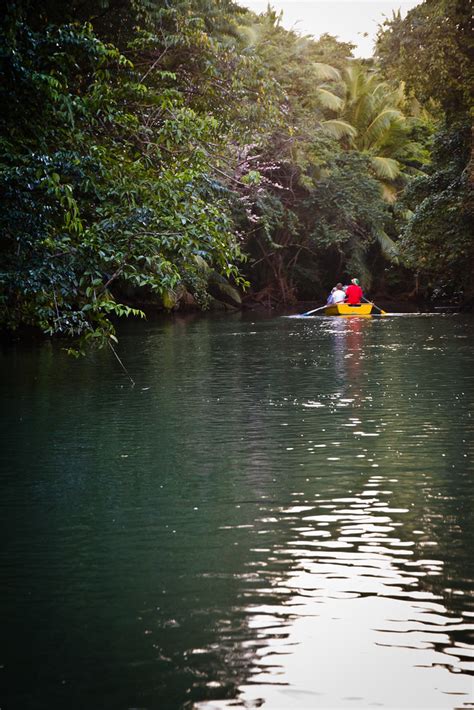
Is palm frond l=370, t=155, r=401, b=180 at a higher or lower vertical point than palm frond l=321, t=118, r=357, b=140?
lower

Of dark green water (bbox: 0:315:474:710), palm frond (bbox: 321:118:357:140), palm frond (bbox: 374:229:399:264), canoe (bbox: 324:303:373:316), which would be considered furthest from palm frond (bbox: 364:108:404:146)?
dark green water (bbox: 0:315:474:710)

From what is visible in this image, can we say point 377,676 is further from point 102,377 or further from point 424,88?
point 424,88

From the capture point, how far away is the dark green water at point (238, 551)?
4.25 meters

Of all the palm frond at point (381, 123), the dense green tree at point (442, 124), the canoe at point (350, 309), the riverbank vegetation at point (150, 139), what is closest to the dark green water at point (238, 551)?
the riverbank vegetation at point (150, 139)

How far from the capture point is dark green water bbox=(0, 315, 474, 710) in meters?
4.25

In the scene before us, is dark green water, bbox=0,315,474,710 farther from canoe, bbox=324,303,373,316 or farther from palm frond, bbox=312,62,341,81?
palm frond, bbox=312,62,341,81

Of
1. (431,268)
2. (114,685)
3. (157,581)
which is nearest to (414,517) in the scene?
(157,581)

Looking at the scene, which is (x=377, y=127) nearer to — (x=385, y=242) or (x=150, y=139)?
(x=385, y=242)

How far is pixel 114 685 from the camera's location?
13.7 ft

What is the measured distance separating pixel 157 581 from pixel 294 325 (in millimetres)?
25063

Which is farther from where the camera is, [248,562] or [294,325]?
[294,325]

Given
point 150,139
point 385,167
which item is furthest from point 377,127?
point 150,139

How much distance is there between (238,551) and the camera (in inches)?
237

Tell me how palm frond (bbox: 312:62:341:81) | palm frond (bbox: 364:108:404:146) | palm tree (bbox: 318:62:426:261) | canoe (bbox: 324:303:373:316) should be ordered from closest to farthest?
1. canoe (bbox: 324:303:373:316)
2. palm frond (bbox: 312:62:341:81)
3. palm tree (bbox: 318:62:426:261)
4. palm frond (bbox: 364:108:404:146)
